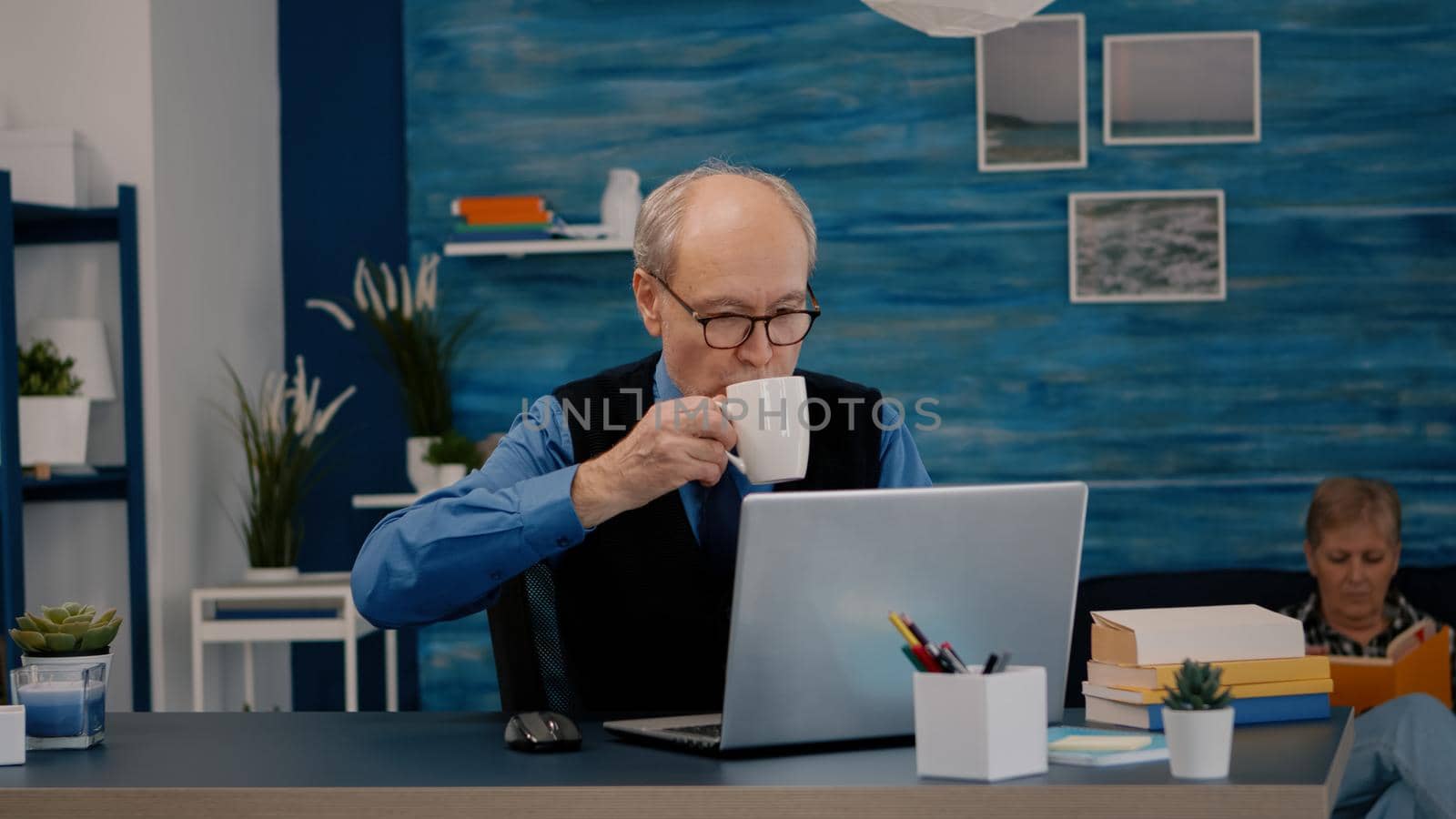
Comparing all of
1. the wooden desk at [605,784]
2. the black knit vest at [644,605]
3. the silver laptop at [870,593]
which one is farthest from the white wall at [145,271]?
the silver laptop at [870,593]

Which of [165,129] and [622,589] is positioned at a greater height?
[165,129]

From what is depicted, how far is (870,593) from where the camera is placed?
4.39 feet

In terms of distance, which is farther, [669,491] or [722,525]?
[722,525]

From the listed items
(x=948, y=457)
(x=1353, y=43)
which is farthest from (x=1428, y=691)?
(x=1353, y=43)

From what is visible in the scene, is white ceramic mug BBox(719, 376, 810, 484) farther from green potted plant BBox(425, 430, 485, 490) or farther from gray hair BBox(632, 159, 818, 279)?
green potted plant BBox(425, 430, 485, 490)

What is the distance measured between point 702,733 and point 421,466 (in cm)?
285

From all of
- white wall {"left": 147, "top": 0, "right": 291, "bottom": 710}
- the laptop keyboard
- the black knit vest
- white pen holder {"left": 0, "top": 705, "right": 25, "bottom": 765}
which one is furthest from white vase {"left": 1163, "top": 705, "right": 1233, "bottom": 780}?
white wall {"left": 147, "top": 0, "right": 291, "bottom": 710}

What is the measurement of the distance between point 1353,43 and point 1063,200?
34.6 inches

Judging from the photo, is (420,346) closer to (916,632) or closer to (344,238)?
(344,238)

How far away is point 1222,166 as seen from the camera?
13.7ft

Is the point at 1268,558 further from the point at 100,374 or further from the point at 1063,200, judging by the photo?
the point at 100,374

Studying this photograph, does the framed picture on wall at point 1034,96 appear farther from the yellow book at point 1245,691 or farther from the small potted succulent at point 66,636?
the small potted succulent at point 66,636

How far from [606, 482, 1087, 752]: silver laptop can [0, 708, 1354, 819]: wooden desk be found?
0.14 ft

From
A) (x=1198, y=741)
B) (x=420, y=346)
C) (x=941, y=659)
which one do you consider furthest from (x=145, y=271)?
(x=1198, y=741)
